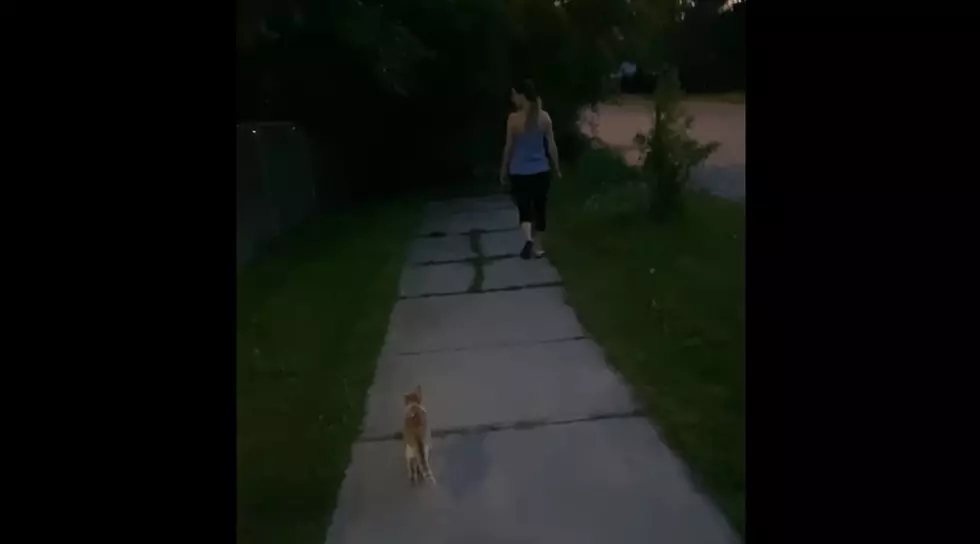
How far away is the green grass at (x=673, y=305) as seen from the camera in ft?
5.08

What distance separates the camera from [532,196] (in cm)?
194

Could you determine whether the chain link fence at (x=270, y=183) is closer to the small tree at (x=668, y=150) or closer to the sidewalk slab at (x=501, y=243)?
the sidewalk slab at (x=501, y=243)

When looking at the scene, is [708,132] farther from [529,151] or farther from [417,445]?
[417,445]

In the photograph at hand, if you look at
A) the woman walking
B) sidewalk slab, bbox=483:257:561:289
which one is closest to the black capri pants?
the woman walking

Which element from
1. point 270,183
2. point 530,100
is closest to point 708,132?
point 530,100

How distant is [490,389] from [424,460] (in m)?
0.26

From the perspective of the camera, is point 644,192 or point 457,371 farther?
point 644,192

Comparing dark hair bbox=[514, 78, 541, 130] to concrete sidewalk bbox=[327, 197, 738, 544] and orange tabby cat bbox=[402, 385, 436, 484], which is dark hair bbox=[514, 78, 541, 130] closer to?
concrete sidewalk bbox=[327, 197, 738, 544]

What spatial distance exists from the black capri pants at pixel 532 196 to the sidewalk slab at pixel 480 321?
26cm
